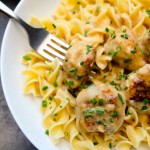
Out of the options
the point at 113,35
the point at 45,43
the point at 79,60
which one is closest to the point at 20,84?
the point at 45,43

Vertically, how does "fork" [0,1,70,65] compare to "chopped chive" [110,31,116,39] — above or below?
above

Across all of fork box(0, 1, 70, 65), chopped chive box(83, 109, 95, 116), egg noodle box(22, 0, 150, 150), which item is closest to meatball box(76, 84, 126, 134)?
chopped chive box(83, 109, 95, 116)

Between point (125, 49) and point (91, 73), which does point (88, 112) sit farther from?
point (125, 49)

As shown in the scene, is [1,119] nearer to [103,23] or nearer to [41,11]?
[41,11]

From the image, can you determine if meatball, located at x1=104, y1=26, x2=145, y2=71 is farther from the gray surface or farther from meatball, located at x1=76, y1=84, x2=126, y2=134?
the gray surface

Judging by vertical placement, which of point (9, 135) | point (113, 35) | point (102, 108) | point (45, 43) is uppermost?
point (45, 43)

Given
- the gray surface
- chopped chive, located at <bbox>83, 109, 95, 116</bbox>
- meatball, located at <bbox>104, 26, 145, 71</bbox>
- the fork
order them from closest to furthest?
chopped chive, located at <bbox>83, 109, 95, 116</bbox>
meatball, located at <bbox>104, 26, 145, 71</bbox>
the fork
the gray surface

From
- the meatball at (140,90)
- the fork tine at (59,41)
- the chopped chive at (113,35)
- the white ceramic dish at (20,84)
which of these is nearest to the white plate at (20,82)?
the white ceramic dish at (20,84)
